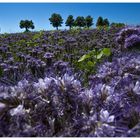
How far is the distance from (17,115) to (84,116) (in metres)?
0.27

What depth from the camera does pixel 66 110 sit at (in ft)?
5.99

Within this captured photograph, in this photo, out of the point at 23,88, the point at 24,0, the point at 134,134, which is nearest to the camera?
the point at 134,134

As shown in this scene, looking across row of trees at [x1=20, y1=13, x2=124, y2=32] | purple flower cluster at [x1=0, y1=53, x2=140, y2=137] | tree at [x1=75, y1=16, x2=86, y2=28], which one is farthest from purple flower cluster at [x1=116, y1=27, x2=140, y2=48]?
tree at [x1=75, y1=16, x2=86, y2=28]

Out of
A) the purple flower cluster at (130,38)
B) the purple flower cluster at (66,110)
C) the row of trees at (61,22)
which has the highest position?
the row of trees at (61,22)

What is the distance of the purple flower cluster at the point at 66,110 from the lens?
1568 mm

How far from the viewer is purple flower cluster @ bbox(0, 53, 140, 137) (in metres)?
1.57

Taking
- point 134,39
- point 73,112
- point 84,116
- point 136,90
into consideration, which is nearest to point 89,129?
point 84,116

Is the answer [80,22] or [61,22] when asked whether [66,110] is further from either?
[80,22]

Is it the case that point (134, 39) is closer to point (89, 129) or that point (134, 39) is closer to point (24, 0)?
point (24, 0)

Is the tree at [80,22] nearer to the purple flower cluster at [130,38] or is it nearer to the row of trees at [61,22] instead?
the row of trees at [61,22]

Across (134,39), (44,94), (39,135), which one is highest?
(134,39)

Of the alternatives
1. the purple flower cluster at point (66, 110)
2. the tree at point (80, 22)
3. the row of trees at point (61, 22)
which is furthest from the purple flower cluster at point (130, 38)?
the tree at point (80, 22)

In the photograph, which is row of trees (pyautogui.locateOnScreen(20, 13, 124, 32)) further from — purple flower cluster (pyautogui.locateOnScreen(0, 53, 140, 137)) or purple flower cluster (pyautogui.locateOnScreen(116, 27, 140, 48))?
purple flower cluster (pyautogui.locateOnScreen(0, 53, 140, 137))

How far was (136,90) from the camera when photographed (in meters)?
1.92
